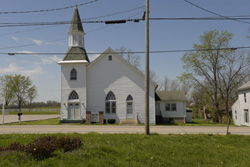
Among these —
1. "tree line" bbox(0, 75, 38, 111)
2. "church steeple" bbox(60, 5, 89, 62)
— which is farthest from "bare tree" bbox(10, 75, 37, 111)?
"church steeple" bbox(60, 5, 89, 62)

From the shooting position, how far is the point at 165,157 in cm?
816

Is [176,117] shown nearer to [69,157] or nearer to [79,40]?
[79,40]

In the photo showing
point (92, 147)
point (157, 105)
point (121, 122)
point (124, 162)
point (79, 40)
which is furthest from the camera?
point (157, 105)

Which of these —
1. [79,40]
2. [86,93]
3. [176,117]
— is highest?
[79,40]

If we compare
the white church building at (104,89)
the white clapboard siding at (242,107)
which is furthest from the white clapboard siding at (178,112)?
the white clapboard siding at (242,107)

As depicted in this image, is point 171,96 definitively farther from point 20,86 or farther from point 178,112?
point 20,86

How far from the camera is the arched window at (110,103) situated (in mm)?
25922

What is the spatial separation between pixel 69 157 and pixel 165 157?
362 centimetres

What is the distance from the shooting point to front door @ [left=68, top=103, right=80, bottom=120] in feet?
84.6

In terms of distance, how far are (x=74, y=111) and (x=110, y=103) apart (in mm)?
4485

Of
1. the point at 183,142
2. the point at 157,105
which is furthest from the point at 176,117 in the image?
the point at 183,142

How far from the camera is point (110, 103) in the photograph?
25.9 meters

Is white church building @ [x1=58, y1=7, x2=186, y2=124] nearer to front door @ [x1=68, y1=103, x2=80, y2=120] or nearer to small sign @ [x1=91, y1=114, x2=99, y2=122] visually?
front door @ [x1=68, y1=103, x2=80, y2=120]

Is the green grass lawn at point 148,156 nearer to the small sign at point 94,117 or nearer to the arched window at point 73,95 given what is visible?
the small sign at point 94,117
